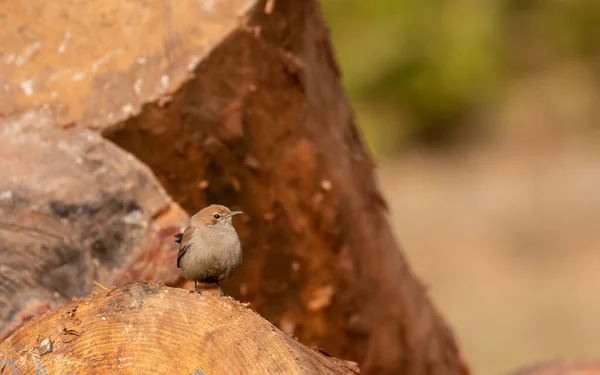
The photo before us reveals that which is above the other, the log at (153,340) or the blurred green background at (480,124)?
the blurred green background at (480,124)

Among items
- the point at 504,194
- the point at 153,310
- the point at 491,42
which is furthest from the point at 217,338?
the point at 491,42

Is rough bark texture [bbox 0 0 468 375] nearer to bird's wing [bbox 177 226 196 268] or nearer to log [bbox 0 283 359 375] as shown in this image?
bird's wing [bbox 177 226 196 268]

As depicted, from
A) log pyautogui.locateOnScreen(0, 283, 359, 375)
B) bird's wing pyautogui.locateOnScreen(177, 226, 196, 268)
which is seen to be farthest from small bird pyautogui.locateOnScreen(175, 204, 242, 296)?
log pyautogui.locateOnScreen(0, 283, 359, 375)

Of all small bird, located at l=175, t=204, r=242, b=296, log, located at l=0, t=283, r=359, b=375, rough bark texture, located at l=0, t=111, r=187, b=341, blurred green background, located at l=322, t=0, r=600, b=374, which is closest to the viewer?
log, located at l=0, t=283, r=359, b=375

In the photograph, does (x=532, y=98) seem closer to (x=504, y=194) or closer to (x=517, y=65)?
(x=517, y=65)

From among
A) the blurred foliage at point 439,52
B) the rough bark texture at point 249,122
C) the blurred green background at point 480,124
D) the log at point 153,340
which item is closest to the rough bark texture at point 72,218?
the rough bark texture at point 249,122

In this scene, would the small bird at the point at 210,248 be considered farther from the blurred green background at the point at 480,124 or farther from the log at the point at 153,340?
the blurred green background at the point at 480,124

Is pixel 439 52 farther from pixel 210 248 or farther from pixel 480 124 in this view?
pixel 210 248

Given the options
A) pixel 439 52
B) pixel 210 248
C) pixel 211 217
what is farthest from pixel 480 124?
pixel 210 248
